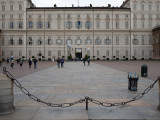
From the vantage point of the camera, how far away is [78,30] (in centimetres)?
5616

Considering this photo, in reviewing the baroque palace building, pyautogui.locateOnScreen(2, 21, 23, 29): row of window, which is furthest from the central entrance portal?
pyautogui.locateOnScreen(2, 21, 23, 29): row of window

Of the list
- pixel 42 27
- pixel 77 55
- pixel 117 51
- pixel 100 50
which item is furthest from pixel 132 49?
pixel 42 27

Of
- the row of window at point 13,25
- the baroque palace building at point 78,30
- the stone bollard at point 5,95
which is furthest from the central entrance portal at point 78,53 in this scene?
the stone bollard at point 5,95

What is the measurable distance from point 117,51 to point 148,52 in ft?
33.6

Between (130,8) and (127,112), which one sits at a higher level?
(130,8)

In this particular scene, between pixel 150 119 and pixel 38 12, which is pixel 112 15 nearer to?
pixel 38 12

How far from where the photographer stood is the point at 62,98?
684cm

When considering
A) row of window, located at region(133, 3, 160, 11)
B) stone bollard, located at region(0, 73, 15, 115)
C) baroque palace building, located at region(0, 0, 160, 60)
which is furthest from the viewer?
row of window, located at region(133, 3, 160, 11)

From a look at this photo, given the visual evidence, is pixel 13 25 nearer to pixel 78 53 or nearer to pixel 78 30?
pixel 78 30

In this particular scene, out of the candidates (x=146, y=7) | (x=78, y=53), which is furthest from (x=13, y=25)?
(x=146, y=7)

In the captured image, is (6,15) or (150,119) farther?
(6,15)

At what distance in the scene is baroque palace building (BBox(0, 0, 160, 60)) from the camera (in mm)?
55781

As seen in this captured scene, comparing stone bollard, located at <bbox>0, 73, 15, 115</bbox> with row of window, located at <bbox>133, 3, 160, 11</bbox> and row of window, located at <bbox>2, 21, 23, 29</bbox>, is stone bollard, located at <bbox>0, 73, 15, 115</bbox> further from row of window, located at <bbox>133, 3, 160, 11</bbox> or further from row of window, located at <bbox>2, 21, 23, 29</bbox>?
row of window, located at <bbox>133, 3, 160, 11</bbox>

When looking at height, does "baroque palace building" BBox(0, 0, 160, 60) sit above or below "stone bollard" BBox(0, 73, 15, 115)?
above
